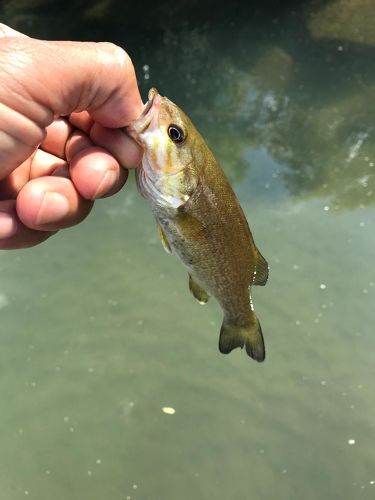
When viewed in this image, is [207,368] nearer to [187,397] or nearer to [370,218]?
[187,397]

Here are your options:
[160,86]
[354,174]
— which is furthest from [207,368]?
[160,86]

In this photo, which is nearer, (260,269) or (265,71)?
(260,269)

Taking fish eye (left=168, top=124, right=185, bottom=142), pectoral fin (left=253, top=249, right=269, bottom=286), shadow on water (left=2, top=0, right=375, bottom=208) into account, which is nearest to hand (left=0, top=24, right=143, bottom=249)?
fish eye (left=168, top=124, right=185, bottom=142)

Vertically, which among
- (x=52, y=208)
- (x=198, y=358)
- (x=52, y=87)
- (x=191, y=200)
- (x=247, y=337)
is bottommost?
(x=198, y=358)

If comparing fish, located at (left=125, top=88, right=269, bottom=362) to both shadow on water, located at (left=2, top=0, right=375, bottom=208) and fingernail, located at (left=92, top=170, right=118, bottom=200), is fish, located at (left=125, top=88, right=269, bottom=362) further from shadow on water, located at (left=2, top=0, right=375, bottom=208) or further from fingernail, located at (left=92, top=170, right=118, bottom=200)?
shadow on water, located at (left=2, top=0, right=375, bottom=208)

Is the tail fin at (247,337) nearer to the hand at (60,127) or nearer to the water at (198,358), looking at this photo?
the hand at (60,127)

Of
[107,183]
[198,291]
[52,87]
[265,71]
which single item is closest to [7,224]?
[107,183]

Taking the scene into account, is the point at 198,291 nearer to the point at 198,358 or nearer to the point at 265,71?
the point at 198,358

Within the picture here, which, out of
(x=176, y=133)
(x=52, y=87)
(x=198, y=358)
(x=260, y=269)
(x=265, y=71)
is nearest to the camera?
(x=52, y=87)
